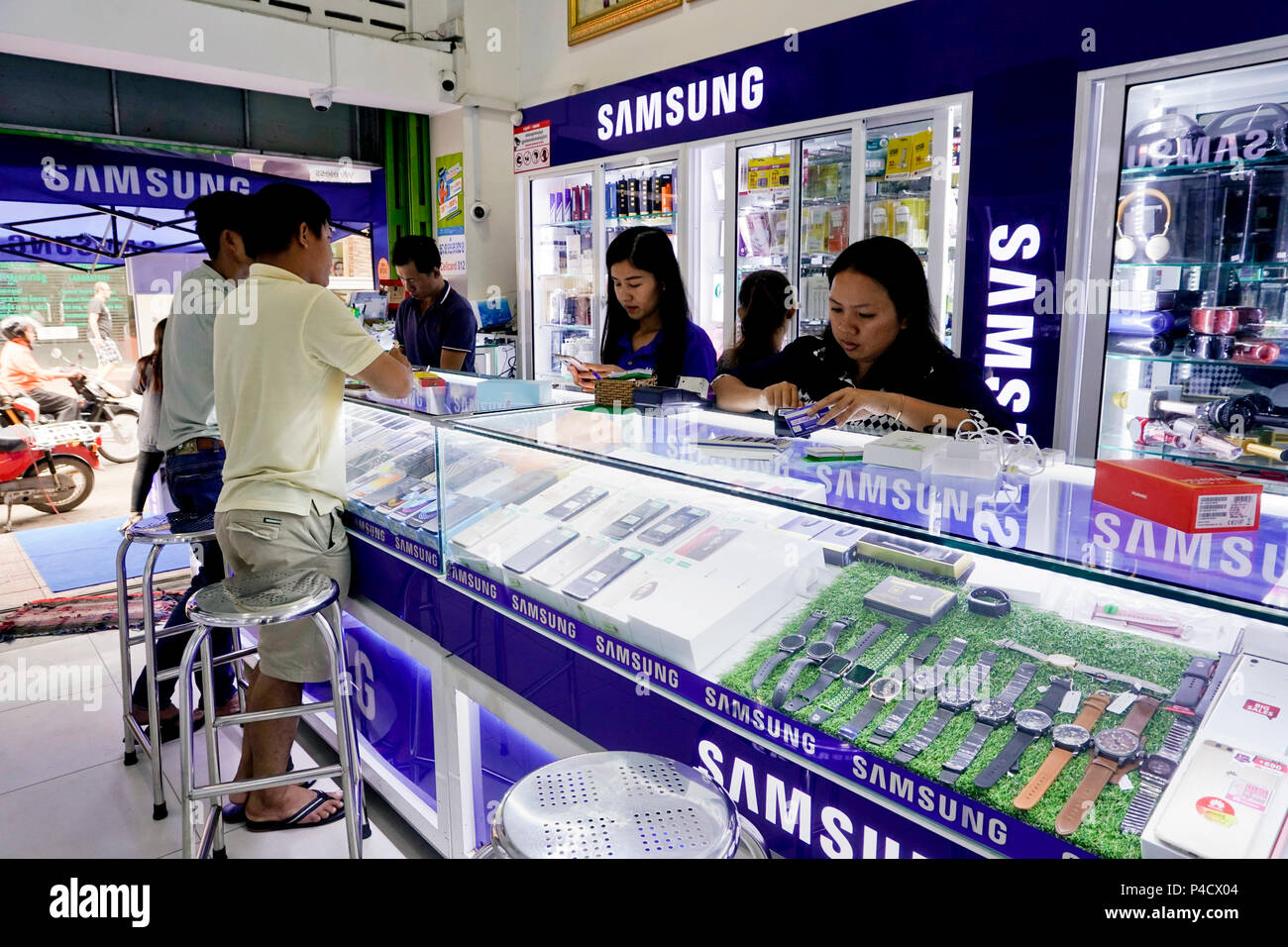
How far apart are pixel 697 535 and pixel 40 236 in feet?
22.0

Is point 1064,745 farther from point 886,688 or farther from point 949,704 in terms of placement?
point 886,688

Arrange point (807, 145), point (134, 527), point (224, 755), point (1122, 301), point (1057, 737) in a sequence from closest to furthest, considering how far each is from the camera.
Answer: point (1057, 737)
point (134, 527)
point (224, 755)
point (1122, 301)
point (807, 145)

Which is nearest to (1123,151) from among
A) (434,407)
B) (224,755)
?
(434,407)

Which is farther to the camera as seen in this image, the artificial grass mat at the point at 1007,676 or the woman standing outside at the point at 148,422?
the woman standing outside at the point at 148,422

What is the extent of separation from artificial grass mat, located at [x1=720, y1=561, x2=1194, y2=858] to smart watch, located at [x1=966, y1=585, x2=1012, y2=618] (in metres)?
0.01

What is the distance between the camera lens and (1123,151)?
3.46m

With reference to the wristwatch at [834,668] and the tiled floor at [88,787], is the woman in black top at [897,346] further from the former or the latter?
the tiled floor at [88,787]

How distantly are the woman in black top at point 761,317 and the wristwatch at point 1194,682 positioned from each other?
10.5 feet

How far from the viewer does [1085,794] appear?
123cm

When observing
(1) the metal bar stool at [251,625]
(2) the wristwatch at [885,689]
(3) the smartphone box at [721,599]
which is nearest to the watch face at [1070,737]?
(2) the wristwatch at [885,689]

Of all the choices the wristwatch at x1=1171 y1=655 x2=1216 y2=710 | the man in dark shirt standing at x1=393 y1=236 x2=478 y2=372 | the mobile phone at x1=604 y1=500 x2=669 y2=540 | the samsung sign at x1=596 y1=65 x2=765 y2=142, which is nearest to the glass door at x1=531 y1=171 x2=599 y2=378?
the samsung sign at x1=596 y1=65 x2=765 y2=142

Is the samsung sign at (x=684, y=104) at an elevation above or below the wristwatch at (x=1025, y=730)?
above

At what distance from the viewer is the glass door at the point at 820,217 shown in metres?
4.63
